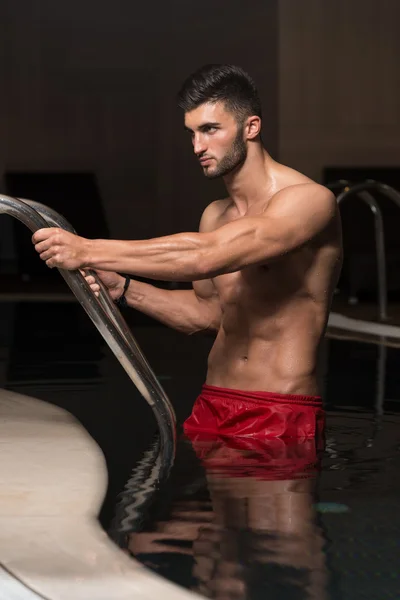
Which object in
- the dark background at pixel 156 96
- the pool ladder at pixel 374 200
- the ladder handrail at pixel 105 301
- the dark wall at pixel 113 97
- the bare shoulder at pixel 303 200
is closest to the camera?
the ladder handrail at pixel 105 301

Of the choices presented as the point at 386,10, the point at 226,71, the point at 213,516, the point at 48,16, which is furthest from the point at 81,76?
the point at 213,516

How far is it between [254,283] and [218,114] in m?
0.39

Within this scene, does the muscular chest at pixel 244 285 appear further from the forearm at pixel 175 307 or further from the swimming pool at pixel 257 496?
the swimming pool at pixel 257 496

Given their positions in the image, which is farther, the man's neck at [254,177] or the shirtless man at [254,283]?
the man's neck at [254,177]

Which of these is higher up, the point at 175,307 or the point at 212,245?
the point at 212,245

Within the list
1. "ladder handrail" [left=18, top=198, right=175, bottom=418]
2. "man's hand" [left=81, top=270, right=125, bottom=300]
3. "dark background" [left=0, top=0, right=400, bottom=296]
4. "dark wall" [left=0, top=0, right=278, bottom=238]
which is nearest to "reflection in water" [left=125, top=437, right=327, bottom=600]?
"ladder handrail" [left=18, top=198, right=175, bottom=418]

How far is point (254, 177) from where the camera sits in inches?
102

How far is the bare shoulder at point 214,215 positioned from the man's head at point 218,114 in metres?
0.21

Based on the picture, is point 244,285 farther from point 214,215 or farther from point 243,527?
point 243,527

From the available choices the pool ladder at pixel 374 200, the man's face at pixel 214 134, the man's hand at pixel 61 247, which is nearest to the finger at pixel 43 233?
the man's hand at pixel 61 247

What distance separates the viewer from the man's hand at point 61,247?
2.17m

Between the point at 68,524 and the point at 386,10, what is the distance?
29.4 ft

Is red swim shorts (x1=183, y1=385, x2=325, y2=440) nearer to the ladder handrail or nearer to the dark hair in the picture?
the ladder handrail

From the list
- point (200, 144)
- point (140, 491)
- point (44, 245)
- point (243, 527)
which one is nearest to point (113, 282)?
point (200, 144)
